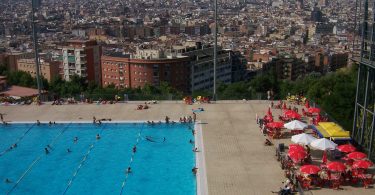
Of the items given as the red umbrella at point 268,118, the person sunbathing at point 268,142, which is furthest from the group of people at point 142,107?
the person sunbathing at point 268,142

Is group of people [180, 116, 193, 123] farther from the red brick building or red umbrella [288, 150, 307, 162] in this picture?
the red brick building

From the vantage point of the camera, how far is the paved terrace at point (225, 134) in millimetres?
17000

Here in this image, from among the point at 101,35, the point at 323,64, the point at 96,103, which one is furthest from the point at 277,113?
the point at 101,35

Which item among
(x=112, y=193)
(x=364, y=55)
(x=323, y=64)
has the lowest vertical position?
(x=323, y=64)

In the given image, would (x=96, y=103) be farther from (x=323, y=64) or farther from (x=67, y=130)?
(x=323, y=64)

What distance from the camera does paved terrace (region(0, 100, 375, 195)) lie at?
17.0 metres

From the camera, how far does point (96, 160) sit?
21.5 metres

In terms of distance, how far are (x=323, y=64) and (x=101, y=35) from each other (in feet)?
266

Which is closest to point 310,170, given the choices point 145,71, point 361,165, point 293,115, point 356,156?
point 361,165

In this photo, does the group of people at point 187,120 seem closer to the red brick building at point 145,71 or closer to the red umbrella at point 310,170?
the red umbrella at point 310,170

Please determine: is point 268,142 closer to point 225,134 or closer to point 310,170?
point 225,134

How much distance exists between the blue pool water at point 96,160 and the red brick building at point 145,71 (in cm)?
4758

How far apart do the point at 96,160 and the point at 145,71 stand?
53111 mm

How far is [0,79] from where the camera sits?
206ft
